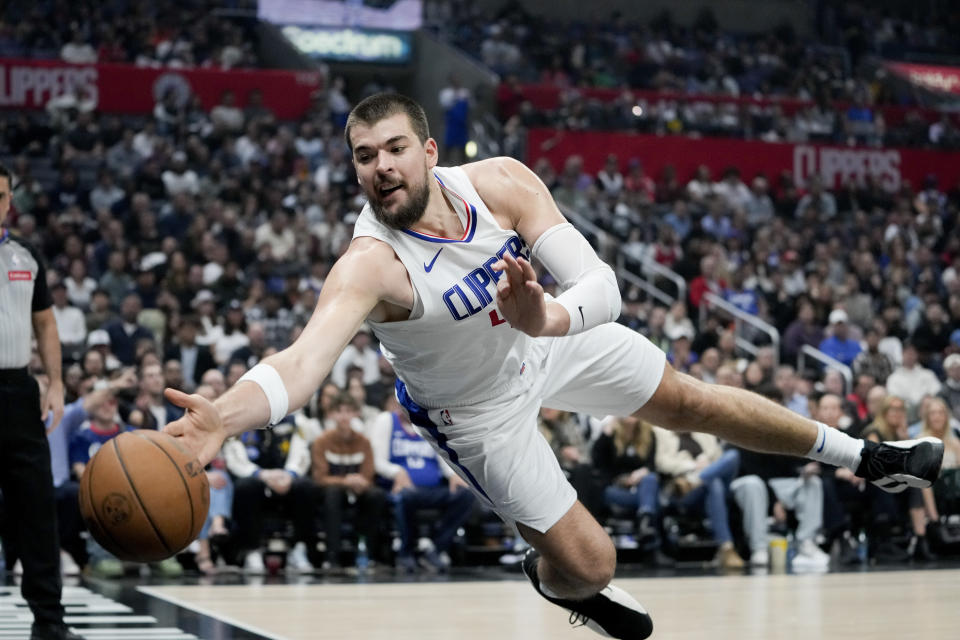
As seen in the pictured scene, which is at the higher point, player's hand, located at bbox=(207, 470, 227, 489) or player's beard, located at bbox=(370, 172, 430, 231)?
player's beard, located at bbox=(370, 172, 430, 231)

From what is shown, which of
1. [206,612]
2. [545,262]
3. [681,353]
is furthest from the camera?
[681,353]

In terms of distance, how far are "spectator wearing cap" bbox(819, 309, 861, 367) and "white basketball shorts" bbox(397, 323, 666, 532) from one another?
9.84m

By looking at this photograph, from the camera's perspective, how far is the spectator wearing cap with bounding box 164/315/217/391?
11.3m

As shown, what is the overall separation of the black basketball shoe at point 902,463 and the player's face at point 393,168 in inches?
88.9

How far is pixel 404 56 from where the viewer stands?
22781 millimetres

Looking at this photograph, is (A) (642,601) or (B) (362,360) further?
(B) (362,360)

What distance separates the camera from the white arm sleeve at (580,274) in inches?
178

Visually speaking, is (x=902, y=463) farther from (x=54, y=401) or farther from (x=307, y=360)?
(x=54, y=401)

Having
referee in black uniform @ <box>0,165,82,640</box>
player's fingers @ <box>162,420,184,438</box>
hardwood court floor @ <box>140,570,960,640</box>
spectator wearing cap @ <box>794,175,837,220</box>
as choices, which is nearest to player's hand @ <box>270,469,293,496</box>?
hardwood court floor @ <box>140,570,960,640</box>

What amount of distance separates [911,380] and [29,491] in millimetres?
10022

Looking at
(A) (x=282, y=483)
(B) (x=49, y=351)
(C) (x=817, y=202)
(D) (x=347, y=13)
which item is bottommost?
(A) (x=282, y=483)

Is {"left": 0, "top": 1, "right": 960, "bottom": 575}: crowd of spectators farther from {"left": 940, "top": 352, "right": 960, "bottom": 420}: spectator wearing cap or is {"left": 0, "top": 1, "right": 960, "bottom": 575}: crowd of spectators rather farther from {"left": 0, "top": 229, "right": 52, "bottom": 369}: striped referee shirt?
{"left": 0, "top": 229, "right": 52, "bottom": 369}: striped referee shirt

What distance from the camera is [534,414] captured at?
206 inches

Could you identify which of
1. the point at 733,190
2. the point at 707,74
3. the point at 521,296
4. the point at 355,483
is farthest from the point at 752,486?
the point at 707,74
